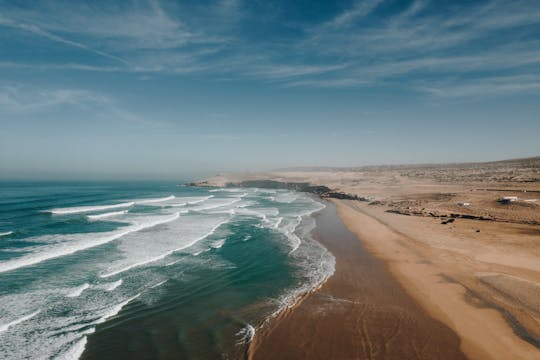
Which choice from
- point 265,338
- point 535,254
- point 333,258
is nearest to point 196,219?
point 333,258

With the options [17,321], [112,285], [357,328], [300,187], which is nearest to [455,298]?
[357,328]

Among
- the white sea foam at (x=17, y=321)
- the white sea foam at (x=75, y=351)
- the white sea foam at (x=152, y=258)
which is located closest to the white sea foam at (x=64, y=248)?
the white sea foam at (x=152, y=258)

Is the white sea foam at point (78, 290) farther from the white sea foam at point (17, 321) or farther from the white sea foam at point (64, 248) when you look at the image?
the white sea foam at point (64, 248)

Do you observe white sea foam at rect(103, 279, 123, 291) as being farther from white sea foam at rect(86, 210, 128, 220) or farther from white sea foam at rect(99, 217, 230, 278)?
white sea foam at rect(86, 210, 128, 220)

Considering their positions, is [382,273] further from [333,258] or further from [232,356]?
[232,356]

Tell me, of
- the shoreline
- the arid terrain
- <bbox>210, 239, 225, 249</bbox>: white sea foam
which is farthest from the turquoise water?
the arid terrain

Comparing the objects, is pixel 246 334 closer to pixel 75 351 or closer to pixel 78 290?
pixel 75 351
